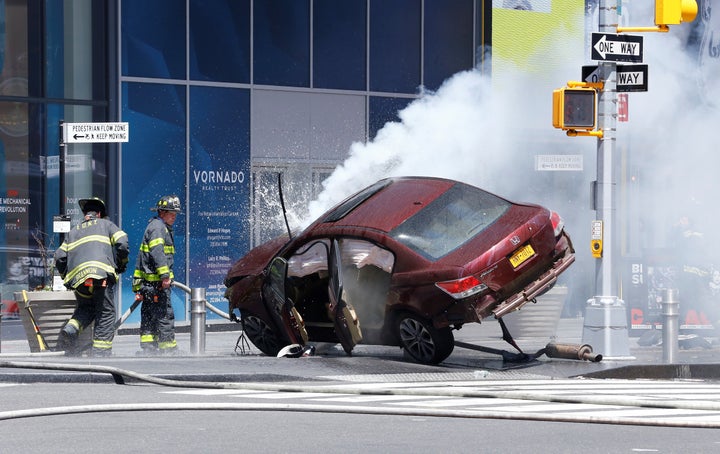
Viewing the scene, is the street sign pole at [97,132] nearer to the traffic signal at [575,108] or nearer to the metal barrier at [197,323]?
the metal barrier at [197,323]

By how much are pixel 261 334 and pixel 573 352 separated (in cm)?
303

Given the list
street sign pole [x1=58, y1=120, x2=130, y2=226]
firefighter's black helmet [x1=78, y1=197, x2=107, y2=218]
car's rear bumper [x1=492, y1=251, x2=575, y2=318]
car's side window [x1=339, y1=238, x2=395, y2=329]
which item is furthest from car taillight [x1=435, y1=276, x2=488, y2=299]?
street sign pole [x1=58, y1=120, x2=130, y2=226]

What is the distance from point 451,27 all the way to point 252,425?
16857mm

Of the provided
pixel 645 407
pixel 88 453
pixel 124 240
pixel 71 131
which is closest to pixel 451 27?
pixel 71 131

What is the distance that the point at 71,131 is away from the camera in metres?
17.6

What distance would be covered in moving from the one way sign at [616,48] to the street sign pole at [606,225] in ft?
0.44

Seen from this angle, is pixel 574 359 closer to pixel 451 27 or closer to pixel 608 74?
pixel 608 74

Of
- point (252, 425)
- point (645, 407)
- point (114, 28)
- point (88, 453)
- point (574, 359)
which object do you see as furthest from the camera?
point (114, 28)

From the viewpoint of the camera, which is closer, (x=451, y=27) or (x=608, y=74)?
(x=608, y=74)

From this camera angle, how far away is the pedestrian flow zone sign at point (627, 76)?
14.9m

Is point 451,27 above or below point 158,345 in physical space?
above

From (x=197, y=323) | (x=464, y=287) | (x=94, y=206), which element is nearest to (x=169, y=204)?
(x=94, y=206)

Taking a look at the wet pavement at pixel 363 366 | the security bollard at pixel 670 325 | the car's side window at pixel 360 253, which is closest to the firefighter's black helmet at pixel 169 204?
the wet pavement at pixel 363 366

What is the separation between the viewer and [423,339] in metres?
13.3
